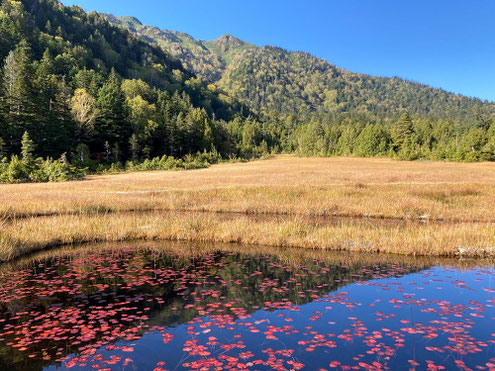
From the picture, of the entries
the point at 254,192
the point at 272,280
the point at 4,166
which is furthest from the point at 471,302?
the point at 4,166

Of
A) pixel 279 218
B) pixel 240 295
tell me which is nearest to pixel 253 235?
pixel 279 218

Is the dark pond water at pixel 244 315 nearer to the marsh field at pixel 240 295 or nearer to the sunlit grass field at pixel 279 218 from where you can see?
the marsh field at pixel 240 295

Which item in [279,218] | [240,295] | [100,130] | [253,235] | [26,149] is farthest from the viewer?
[100,130]

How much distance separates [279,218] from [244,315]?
616 inches

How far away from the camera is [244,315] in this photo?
9219mm

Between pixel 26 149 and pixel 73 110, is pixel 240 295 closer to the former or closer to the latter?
pixel 26 149

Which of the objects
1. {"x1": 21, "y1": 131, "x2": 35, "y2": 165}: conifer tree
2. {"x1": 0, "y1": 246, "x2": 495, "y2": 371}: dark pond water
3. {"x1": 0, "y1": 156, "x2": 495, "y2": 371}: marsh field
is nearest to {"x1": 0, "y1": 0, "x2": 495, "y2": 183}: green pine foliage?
{"x1": 21, "y1": 131, "x2": 35, "y2": 165}: conifer tree

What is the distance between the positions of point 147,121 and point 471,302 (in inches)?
3819

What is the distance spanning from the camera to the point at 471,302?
33.3 feet

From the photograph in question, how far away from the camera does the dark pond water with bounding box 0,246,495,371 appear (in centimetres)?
690

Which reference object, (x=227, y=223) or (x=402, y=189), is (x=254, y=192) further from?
(x=402, y=189)

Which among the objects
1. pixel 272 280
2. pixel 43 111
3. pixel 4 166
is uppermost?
pixel 43 111

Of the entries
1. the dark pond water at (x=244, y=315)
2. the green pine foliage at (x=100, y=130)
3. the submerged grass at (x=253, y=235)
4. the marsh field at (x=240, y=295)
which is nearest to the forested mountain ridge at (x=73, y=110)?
the green pine foliage at (x=100, y=130)

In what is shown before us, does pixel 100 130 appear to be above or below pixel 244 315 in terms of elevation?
above
